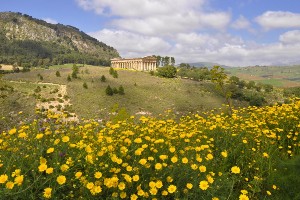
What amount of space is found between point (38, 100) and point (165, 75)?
176ft

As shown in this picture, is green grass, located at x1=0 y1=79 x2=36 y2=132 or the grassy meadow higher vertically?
the grassy meadow

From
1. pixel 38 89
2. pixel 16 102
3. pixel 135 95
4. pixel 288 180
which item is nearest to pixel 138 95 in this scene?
pixel 135 95

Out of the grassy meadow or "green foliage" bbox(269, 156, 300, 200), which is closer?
the grassy meadow

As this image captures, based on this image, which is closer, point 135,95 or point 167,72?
point 135,95

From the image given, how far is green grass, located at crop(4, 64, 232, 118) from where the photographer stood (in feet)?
202

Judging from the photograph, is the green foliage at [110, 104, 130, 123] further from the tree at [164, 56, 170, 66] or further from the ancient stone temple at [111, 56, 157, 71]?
the tree at [164, 56, 170, 66]

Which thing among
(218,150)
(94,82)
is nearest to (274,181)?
(218,150)

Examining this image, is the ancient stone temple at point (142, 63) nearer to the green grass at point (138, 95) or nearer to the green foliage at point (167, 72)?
the green foliage at point (167, 72)

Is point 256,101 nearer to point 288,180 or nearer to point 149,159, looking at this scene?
point 288,180

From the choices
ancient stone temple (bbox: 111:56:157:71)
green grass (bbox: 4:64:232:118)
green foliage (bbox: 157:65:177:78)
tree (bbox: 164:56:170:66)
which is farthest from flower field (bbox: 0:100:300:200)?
tree (bbox: 164:56:170:66)

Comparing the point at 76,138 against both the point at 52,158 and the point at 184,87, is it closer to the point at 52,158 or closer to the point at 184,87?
the point at 52,158

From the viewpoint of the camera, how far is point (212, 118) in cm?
933

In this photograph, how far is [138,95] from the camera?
72438 mm

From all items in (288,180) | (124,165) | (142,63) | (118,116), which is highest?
(124,165)
